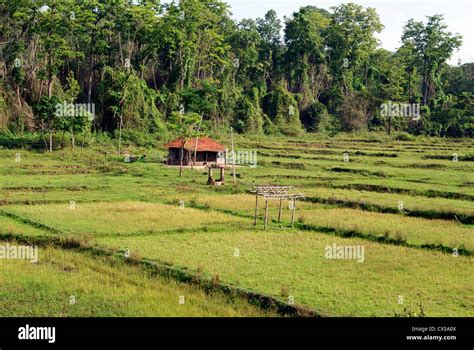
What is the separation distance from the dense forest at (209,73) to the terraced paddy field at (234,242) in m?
12.4

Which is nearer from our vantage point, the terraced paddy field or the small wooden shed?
the terraced paddy field

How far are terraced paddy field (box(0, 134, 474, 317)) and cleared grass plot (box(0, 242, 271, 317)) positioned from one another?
0.15ft

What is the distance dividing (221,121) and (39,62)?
19102 millimetres

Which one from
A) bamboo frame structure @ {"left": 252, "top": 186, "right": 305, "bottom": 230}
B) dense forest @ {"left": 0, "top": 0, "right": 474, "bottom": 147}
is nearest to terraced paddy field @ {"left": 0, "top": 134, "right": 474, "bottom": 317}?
bamboo frame structure @ {"left": 252, "top": 186, "right": 305, "bottom": 230}

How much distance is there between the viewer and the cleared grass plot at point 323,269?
43.8ft

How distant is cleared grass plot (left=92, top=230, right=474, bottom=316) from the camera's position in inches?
525

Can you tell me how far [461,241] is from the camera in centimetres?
1928

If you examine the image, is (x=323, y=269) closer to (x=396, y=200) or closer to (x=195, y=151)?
(x=396, y=200)

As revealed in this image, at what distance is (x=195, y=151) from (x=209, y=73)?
2713 cm

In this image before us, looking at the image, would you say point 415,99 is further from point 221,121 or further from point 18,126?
point 18,126

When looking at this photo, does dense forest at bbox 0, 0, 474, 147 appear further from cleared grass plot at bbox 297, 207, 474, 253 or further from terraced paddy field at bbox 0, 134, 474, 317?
cleared grass plot at bbox 297, 207, 474, 253

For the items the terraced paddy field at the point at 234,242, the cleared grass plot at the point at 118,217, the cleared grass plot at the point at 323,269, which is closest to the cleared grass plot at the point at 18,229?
the terraced paddy field at the point at 234,242

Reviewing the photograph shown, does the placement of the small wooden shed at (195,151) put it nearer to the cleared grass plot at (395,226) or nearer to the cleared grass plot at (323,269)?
the cleared grass plot at (395,226)
